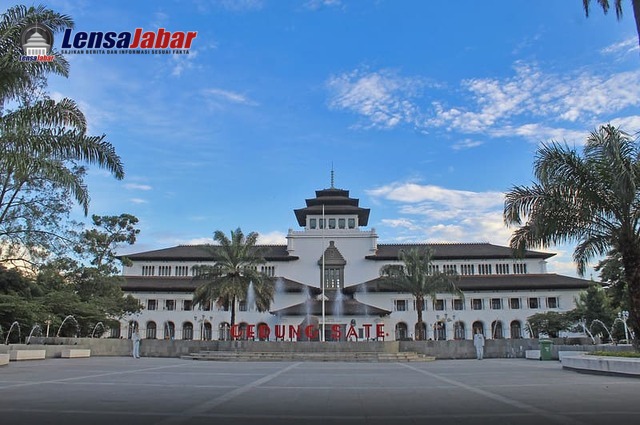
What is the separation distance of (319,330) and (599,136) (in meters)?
37.2

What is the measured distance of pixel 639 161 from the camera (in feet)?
60.2

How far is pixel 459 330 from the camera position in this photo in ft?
200

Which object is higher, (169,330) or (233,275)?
(233,275)

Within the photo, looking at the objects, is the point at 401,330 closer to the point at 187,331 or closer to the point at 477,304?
the point at 477,304

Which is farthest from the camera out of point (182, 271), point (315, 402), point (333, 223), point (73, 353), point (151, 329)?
point (333, 223)

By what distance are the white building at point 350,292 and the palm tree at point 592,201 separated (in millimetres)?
36528

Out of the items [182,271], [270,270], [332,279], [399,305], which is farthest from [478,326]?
[182,271]

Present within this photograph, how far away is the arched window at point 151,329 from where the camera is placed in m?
61.8

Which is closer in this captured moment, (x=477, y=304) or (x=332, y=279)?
(x=477, y=304)

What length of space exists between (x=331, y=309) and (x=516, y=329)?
21.4m

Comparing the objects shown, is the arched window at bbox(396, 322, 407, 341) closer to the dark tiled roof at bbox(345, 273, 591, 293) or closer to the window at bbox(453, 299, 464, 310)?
the dark tiled roof at bbox(345, 273, 591, 293)

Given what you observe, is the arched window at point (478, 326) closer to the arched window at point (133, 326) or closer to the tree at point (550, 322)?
the tree at point (550, 322)

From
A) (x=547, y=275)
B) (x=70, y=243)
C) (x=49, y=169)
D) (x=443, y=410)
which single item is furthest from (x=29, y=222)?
(x=547, y=275)

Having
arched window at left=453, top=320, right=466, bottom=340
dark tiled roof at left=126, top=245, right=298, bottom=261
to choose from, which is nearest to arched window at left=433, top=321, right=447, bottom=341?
arched window at left=453, top=320, right=466, bottom=340
